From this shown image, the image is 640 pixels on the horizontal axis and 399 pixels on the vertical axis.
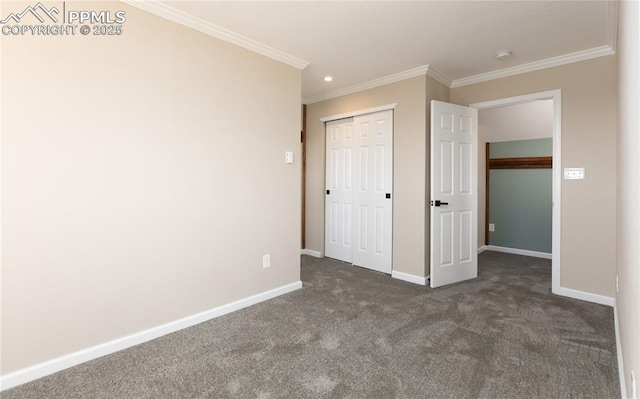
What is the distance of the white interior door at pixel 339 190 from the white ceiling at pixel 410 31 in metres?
1.07

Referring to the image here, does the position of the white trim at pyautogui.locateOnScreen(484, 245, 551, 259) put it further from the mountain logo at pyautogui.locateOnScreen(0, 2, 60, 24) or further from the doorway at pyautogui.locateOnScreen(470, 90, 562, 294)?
the mountain logo at pyautogui.locateOnScreen(0, 2, 60, 24)

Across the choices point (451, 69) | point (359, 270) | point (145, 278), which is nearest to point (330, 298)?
point (359, 270)

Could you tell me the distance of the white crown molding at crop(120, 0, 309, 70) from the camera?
2154mm

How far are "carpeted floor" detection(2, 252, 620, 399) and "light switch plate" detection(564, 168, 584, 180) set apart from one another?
4.00 ft

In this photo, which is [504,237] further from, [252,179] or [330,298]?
[252,179]

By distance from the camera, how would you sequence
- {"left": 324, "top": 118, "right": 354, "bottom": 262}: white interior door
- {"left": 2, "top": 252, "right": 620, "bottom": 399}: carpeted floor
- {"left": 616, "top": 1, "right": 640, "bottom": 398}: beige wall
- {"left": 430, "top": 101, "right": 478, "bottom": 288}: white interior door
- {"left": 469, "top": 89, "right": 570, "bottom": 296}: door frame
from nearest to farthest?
{"left": 616, "top": 1, "right": 640, "bottom": 398}: beige wall < {"left": 2, "top": 252, "right": 620, "bottom": 399}: carpeted floor < {"left": 469, "top": 89, "right": 570, "bottom": 296}: door frame < {"left": 430, "top": 101, "right": 478, "bottom": 288}: white interior door < {"left": 324, "top": 118, "right": 354, "bottom": 262}: white interior door

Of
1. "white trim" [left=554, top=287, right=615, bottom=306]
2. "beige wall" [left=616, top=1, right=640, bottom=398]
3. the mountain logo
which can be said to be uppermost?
the mountain logo

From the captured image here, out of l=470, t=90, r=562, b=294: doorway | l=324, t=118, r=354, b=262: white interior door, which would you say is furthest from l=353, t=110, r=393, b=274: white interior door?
l=470, t=90, r=562, b=294: doorway

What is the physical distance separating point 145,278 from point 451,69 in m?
3.68

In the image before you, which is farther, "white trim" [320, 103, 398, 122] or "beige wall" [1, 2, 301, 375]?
"white trim" [320, 103, 398, 122]

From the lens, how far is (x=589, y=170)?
9.66 feet

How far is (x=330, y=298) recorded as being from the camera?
3000mm

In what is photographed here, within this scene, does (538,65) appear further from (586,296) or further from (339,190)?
(339,190)

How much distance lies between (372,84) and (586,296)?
325 centimetres
